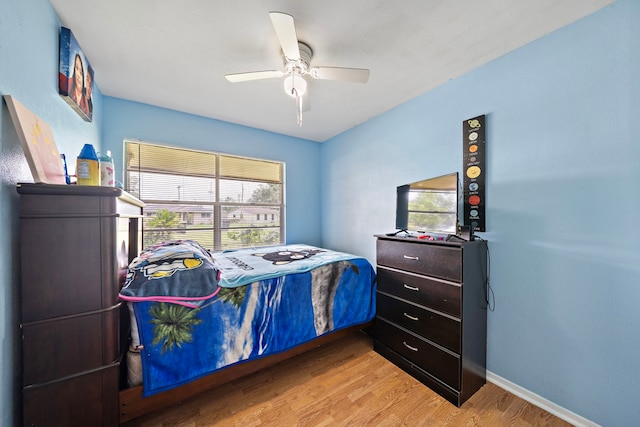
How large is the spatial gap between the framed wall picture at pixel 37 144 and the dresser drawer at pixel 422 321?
7.63 ft

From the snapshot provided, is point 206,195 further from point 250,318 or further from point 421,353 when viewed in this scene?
point 421,353

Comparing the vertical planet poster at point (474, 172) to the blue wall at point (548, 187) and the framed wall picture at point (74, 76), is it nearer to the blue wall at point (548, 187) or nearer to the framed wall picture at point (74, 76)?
the blue wall at point (548, 187)

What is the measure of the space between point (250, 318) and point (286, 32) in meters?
1.80

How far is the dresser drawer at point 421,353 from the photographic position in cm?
153

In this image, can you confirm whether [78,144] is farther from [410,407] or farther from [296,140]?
[410,407]

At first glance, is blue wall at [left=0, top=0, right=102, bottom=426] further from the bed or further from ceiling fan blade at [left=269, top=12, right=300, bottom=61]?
ceiling fan blade at [left=269, top=12, right=300, bottom=61]

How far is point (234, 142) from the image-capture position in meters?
3.12

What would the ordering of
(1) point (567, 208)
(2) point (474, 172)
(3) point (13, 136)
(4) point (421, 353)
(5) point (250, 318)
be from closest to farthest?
(3) point (13, 136)
(1) point (567, 208)
(5) point (250, 318)
(4) point (421, 353)
(2) point (474, 172)

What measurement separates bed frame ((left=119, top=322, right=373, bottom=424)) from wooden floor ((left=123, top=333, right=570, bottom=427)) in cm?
16

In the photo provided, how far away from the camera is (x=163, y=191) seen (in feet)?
9.09

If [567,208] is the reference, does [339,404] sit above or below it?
below

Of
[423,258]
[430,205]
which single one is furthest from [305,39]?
[423,258]

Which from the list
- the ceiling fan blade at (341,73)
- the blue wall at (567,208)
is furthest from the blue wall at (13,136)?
the blue wall at (567,208)

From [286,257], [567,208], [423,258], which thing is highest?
[567,208]
